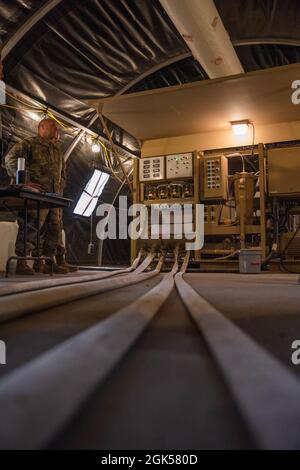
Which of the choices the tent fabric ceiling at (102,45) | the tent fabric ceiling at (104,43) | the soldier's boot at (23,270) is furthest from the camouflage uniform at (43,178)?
the tent fabric ceiling at (104,43)

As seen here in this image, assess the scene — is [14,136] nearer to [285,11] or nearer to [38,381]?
[285,11]

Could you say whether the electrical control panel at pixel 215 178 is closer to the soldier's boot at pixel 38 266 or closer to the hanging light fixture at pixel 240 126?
the hanging light fixture at pixel 240 126

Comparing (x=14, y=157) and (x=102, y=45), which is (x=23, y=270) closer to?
(x=14, y=157)

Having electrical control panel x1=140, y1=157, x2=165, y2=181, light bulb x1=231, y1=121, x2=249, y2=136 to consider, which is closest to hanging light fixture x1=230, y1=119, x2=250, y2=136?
light bulb x1=231, y1=121, x2=249, y2=136

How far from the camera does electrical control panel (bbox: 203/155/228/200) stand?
5.03 metres

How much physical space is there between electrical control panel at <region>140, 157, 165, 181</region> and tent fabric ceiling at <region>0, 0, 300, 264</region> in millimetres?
1157

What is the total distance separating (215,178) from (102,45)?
2458 mm

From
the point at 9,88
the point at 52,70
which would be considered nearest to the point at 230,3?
the point at 52,70

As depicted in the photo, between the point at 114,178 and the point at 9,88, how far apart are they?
3450 millimetres

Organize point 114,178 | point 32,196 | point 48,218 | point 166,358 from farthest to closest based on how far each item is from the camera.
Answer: point 114,178, point 48,218, point 32,196, point 166,358

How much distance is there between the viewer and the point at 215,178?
5.06m

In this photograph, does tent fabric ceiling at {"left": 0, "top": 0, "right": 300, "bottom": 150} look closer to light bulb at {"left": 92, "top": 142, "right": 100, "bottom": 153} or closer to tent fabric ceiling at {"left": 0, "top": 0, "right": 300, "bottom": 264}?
tent fabric ceiling at {"left": 0, "top": 0, "right": 300, "bottom": 264}

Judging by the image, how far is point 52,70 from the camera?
5320 mm

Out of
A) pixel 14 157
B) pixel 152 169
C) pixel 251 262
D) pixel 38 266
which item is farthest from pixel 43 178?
pixel 251 262
